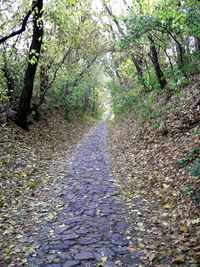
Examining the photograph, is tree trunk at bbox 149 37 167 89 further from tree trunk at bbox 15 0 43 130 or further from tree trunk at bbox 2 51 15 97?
tree trunk at bbox 2 51 15 97

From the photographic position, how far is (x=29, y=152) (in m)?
11.0

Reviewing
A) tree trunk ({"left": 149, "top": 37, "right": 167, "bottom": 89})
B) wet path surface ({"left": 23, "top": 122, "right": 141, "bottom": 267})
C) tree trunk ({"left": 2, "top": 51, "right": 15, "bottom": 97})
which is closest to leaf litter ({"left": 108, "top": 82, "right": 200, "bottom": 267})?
wet path surface ({"left": 23, "top": 122, "right": 141, "bottom": 267})

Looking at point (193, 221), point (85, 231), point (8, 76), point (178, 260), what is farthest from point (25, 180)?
point (8, 76)

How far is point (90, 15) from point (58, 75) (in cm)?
687

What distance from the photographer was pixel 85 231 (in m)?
4.74

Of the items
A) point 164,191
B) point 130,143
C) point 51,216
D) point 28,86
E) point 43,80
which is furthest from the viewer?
point 43,80

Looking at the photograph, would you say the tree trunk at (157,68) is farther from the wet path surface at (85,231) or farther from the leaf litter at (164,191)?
the wet path surface at (85,231)

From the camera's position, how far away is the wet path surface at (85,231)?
12.7ft

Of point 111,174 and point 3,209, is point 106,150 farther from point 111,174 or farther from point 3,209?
point 3,209

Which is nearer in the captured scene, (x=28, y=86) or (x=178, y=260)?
(x=178, y=260)

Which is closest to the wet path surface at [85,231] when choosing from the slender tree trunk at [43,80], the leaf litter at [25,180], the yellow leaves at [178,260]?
the leaf litter at [25,180]

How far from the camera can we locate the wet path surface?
3871mm

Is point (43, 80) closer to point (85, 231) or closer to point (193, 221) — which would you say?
point (85, 231)

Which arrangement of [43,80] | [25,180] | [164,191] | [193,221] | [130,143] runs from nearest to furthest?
[193,221] → [164,191] → [25,180] → [130,143] → [43,80]
